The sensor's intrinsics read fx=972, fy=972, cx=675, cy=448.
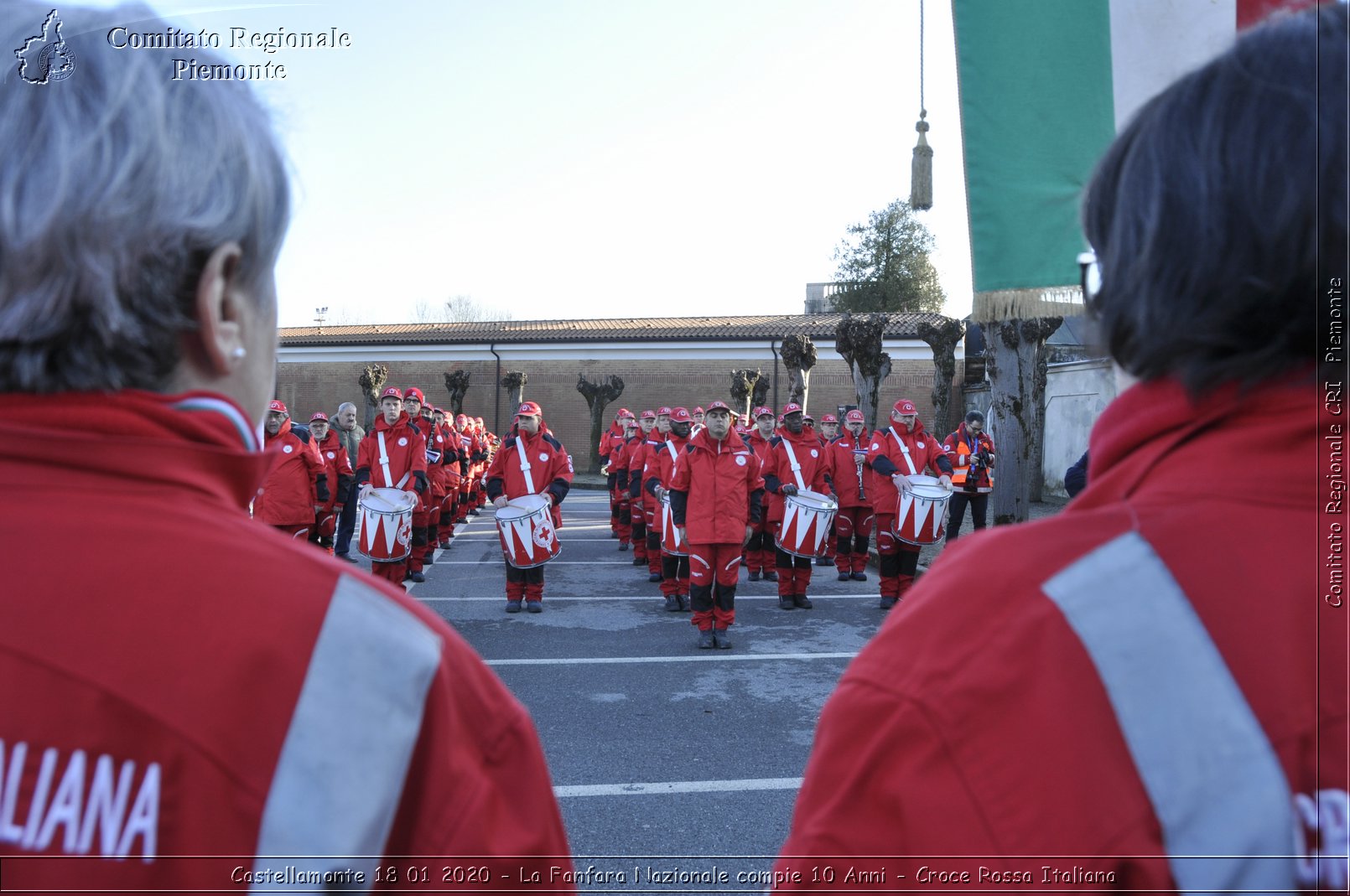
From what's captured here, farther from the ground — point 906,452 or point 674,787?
point 906,452

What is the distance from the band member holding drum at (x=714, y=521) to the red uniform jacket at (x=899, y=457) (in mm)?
2772

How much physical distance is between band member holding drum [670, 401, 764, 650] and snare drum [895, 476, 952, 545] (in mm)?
1940

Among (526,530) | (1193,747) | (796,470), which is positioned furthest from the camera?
(796,470)

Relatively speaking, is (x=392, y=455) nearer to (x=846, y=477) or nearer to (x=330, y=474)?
(x=330, y=474)

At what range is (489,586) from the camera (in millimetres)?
12109

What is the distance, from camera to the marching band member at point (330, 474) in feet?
36.8

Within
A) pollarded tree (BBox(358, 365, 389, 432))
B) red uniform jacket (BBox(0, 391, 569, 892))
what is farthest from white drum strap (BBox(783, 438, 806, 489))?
pollarded tree (BBox(358, 365, 389, 432))

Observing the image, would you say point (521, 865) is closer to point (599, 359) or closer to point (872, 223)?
point (599, 359)

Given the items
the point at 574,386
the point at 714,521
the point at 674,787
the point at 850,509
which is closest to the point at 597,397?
the point at 574,386

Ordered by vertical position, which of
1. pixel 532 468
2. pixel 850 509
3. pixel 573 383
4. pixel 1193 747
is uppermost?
pixel 573 383

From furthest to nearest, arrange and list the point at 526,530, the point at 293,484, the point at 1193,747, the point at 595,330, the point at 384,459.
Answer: the point at 595,330, the point at 384,459, the point at 293,484, the point at 526,530, the point at 1193,747

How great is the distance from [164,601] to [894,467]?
35.0 feet

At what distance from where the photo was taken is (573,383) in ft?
136

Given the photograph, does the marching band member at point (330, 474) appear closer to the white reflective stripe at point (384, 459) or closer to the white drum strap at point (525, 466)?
the white reflective stripe at point (384, 459)
